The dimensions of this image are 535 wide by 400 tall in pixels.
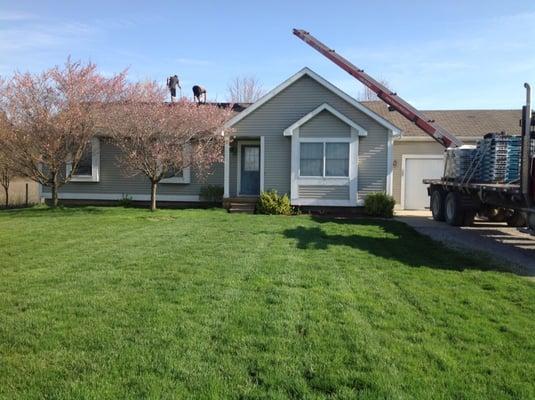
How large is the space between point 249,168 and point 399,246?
921cm

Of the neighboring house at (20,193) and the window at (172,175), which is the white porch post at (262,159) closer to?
the window at (172,175)

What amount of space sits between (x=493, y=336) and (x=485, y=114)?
21.2 metres

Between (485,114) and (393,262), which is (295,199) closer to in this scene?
(393,262)

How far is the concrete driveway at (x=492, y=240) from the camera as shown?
8.98 meters

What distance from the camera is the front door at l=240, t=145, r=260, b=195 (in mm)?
18391

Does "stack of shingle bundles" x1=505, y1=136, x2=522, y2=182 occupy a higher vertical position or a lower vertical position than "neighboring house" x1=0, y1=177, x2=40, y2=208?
higher

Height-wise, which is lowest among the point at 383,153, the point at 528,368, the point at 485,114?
the point at 528,368

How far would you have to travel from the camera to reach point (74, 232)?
1088 centimetres

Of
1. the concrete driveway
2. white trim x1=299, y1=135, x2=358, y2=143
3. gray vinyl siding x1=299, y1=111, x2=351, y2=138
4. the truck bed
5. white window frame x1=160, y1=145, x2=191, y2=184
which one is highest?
gray vinyl siding x1=299, y1=111, x2=351, y2=138

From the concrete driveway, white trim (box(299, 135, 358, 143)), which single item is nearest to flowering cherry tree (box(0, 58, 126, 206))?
white trim (box(299, 135, 358, 143))

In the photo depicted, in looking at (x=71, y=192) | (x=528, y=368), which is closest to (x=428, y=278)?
(x=528, y=368)

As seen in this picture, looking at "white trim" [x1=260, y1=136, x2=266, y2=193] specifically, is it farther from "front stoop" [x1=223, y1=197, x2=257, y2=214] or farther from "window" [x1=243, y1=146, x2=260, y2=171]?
"window" [x1=243, y1=146, x2=260, y2=171]

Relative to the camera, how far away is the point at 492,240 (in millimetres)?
11648

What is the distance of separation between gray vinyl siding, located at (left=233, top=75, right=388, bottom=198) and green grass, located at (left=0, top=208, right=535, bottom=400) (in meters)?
8.10
